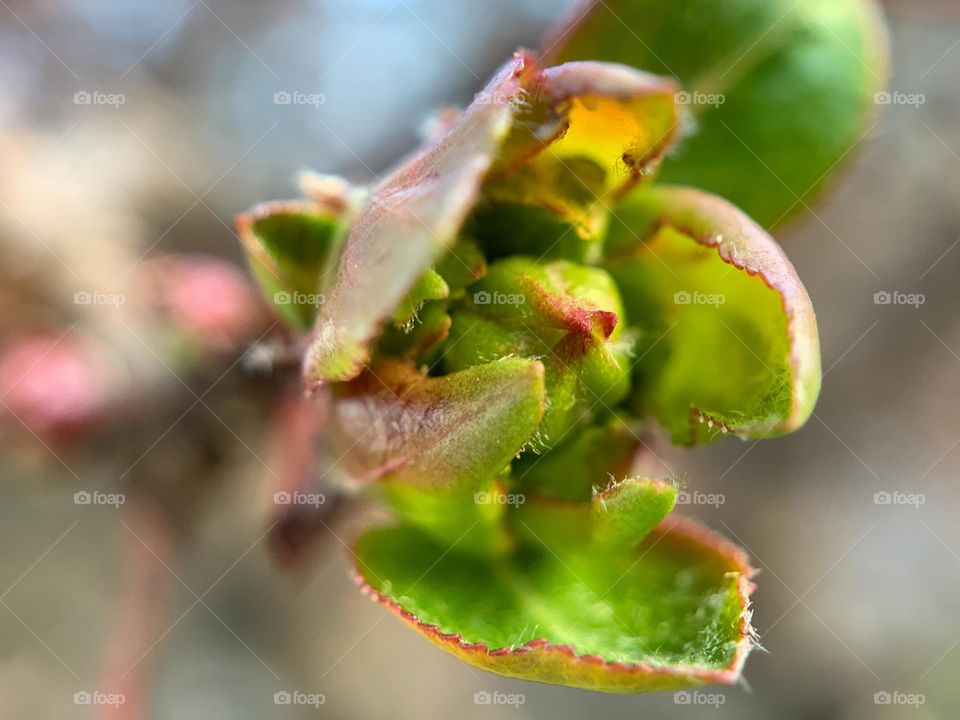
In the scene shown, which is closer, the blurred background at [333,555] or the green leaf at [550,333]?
the green leaf at [550,333]

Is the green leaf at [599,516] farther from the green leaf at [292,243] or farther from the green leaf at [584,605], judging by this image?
the green leaf at [292,243]

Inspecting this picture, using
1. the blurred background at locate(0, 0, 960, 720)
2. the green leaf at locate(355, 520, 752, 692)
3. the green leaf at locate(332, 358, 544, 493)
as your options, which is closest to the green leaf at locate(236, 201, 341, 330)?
the green leaf at locate(332, 358, 544, 493)

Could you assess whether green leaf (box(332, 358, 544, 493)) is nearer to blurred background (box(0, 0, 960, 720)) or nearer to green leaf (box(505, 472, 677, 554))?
green leaf (box(505, 472, 677, 554))

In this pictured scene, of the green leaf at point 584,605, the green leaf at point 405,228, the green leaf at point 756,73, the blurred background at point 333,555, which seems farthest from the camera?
the blurred background at point 333,555

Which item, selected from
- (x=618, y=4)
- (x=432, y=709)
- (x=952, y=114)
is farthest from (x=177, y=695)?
(x=952, y=114)

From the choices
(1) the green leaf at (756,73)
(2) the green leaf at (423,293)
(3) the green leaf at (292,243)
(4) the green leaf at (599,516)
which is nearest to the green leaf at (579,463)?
(4) the green leaf at (599,516)

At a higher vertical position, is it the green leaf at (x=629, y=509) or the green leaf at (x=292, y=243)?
the green leaf at (x=292, y=243)

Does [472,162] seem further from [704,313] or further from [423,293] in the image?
[704,313]
